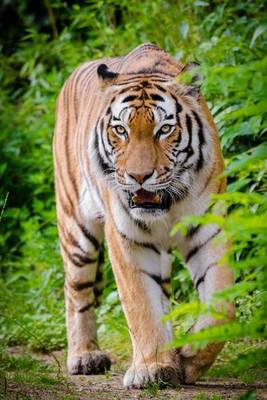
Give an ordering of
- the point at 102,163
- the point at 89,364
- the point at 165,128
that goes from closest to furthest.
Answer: the point at 165,128
the point at 102,163
the point at 89,364

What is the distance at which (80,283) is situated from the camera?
623 cm

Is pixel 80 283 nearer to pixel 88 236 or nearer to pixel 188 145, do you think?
pixel 88 236

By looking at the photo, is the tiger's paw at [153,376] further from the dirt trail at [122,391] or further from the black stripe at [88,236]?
the black stripe at [88,236]

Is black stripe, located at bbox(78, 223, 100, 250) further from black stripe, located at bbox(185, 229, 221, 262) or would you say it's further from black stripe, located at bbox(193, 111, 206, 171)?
black stripe, located at bbox(193, 111, 206, 171)

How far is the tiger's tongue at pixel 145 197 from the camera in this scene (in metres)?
4.86

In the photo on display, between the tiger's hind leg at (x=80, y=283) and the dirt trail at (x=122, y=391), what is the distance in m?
0.88

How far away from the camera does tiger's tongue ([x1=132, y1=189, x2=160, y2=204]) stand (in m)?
4.86

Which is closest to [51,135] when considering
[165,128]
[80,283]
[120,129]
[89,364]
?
[80,283]

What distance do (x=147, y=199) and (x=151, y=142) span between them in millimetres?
267

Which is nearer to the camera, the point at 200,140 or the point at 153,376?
the point at 153,376

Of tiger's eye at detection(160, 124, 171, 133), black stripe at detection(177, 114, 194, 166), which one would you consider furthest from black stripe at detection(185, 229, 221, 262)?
tiger's eye at detection(160, 124, 171, 133)

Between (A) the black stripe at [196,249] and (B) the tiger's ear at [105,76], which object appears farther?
(B) the tiger's ear at [105,76]

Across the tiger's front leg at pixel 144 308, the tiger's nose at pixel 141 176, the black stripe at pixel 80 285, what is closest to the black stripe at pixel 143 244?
the tiger's front leg at pixel 144 308

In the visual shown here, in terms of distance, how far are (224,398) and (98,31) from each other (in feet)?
15.5
